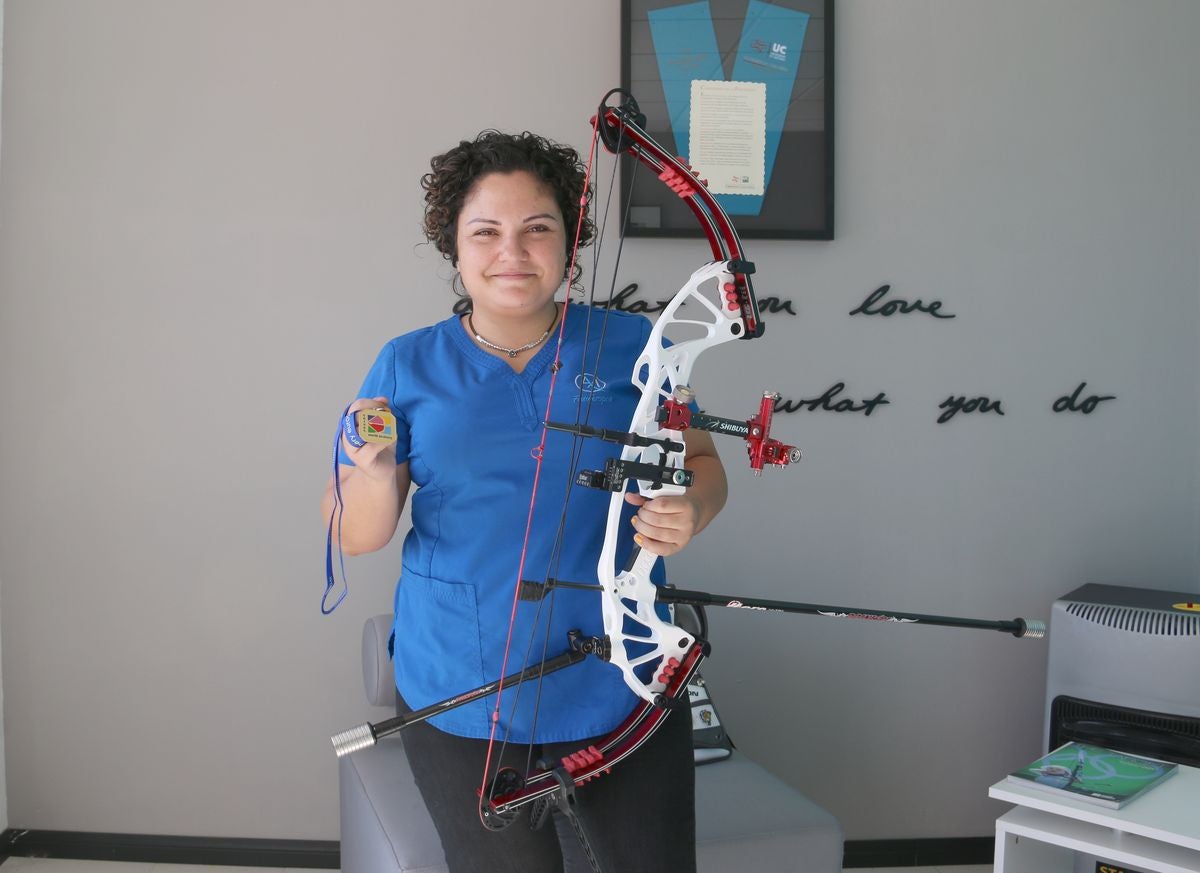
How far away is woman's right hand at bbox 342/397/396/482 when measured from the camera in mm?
1158

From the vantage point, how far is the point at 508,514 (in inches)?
48.1

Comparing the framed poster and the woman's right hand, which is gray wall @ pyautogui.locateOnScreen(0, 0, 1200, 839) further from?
the woman's right hand

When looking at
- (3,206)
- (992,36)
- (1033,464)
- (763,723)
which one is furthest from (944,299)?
(3,206)

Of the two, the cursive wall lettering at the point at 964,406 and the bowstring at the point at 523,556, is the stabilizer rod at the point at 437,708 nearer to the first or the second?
the bowstring at the point at 523,556

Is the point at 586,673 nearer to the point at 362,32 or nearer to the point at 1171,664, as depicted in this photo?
the point at 1171,664

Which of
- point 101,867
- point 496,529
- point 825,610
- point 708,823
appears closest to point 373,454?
point 496,529

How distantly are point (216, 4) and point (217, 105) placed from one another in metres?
0.20

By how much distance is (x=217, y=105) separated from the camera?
2.19 meters

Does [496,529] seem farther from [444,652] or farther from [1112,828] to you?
[1112,828]

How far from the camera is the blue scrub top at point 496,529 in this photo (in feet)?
3.94

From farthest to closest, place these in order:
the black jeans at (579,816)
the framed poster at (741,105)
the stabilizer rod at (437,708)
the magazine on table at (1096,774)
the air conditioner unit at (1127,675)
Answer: the framed poster at (741,105) < the air conditioner unit at (1127,675) < the magazine on table at (1096,774) < the black jeans at (579,816) < the stabilizer rod at (437,708)

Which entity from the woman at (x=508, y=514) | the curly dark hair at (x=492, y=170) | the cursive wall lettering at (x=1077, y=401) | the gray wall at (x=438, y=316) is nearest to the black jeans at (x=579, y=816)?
the woman at (x=508, y=514)

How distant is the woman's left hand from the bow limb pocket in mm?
207

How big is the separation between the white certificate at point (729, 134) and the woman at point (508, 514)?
94cm
